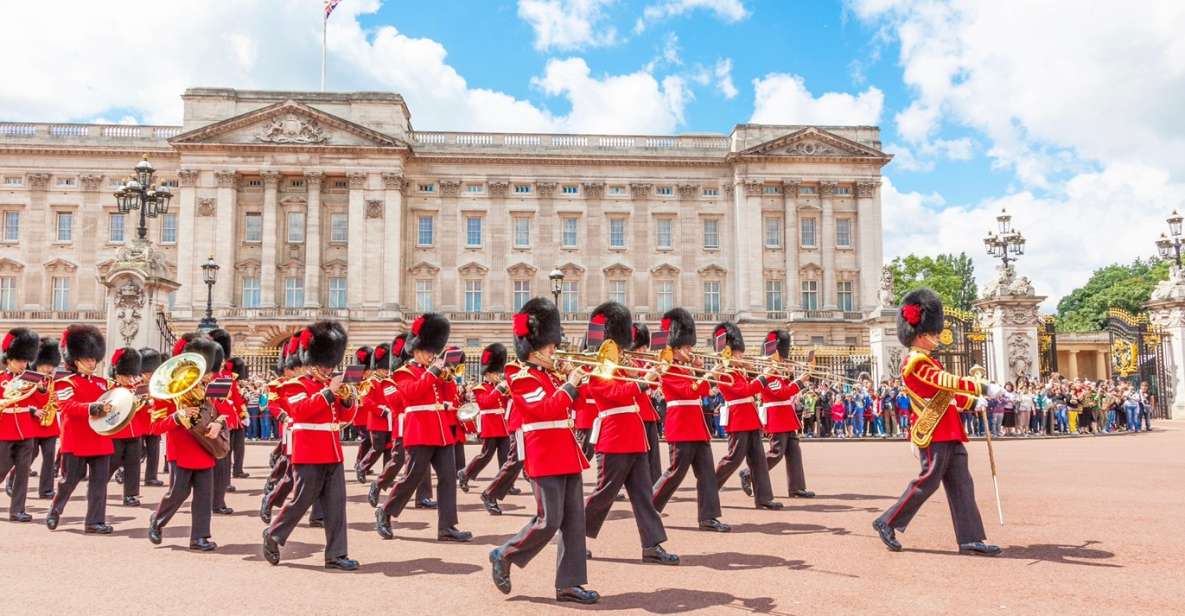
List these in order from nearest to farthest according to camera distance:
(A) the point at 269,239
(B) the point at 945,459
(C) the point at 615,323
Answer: (B) the point at 945,459
(C) the point at 615,323
(A) the point at 269,239

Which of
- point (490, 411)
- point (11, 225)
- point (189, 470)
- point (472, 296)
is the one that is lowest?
point (189, 470)

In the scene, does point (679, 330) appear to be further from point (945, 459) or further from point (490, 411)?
point (490, 411)

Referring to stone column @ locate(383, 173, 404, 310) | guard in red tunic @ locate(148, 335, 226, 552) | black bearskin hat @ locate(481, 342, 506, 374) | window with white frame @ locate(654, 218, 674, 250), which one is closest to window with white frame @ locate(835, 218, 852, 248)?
window with white frame @ locate(654, 218, 674, 250)

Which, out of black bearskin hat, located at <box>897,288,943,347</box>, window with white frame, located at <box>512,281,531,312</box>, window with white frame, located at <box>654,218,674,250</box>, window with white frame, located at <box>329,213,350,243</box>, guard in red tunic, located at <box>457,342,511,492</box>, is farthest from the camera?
window with white frame, located at <box>654,218,674,250</box>

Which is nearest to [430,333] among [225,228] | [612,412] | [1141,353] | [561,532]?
[612,412]

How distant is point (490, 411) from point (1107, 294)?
66598 millimetres

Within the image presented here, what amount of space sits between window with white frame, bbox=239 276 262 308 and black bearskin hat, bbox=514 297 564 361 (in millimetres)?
39262

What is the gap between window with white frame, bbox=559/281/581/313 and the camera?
44.6 meters

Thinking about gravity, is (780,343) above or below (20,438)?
above

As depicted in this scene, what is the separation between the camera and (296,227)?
4309 cm

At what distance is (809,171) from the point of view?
44.6 m

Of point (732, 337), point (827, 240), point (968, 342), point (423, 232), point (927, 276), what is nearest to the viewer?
point (732, 337)

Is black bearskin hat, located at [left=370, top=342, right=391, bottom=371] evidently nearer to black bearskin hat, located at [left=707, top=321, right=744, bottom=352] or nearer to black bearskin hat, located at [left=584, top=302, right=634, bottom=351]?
black bearskin hat, located at [left=707, top=321, right=744, bottom=352]

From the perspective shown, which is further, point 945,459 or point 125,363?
point 125,363
